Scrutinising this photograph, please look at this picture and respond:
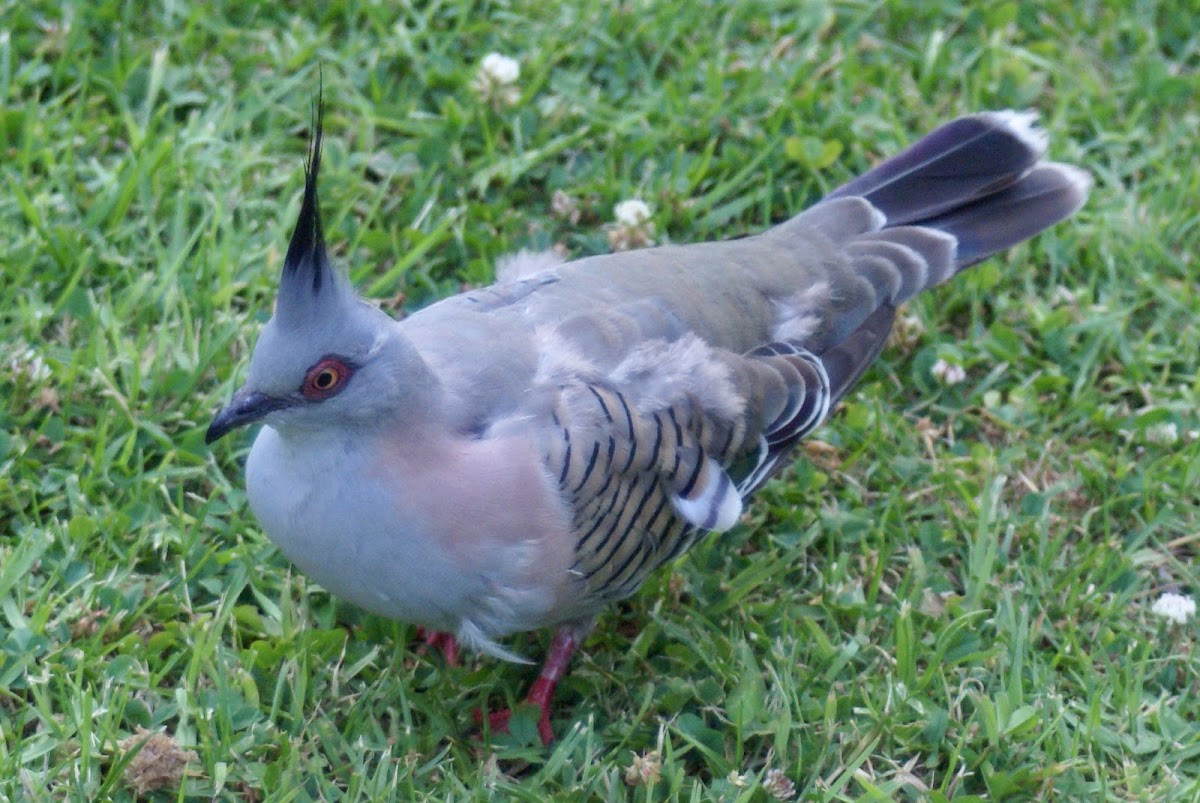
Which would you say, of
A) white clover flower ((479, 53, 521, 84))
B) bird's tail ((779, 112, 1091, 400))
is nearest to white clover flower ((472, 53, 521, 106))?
white clover flower ((479, 53, 521, 84))

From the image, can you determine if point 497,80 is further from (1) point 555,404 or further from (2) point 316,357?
(2) point 316,357

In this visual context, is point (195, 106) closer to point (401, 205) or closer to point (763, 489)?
point (401, 205)

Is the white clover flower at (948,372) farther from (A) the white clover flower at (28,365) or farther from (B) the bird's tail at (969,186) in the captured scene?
(A) the white clover flower at (28,365)

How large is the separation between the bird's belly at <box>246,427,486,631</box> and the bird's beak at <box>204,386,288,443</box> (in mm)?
156

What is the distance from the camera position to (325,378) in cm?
312

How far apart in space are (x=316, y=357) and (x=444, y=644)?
1.06 m

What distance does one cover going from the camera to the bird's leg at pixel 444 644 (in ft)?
12.4

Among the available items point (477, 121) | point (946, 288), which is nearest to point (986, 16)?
point (946, 288)

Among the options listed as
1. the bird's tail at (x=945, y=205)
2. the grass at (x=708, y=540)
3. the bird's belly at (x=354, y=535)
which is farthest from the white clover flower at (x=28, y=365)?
the bird's tail at (x=945, y=205)

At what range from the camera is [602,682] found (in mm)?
3764

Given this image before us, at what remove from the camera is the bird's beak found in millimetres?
3104

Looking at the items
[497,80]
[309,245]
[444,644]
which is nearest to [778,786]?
[444,644]

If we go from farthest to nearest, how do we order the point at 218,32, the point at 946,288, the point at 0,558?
1. the point at 218,32
2. the point at 946,288
3. the point at 0,558

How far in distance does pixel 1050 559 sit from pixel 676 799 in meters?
1.37
